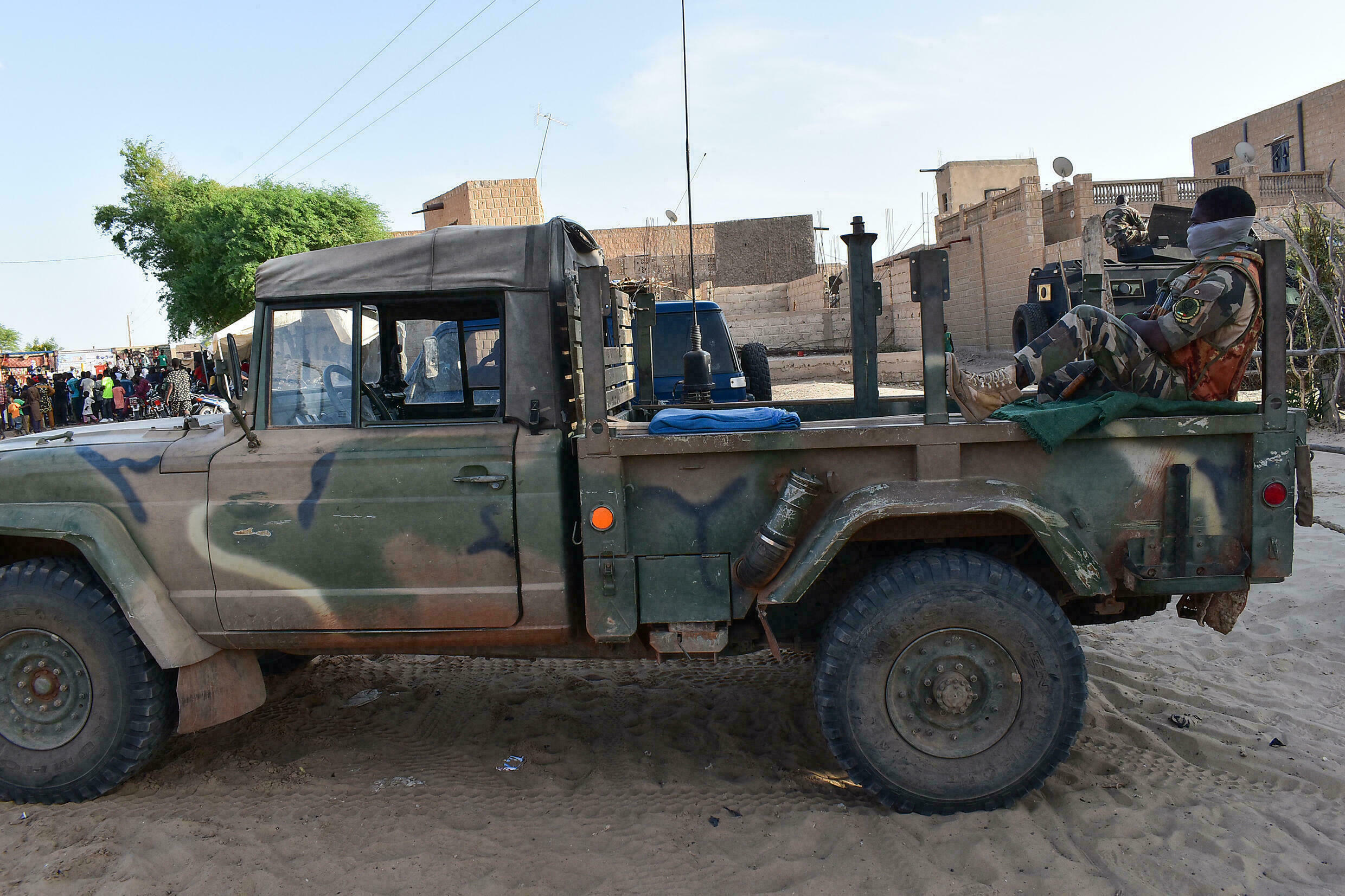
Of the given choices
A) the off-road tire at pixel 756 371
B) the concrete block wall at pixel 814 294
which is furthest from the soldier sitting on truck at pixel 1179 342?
the concrete block wall at pixel 814 294

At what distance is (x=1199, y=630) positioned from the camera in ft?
15.8

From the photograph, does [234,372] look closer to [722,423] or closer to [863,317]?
[722,423]

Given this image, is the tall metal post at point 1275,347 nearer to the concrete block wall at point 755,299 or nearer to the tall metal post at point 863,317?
the tall metal post at point 863,317

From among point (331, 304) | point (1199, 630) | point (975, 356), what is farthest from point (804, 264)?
point (331, 304)

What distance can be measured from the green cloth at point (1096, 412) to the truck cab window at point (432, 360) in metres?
1.90

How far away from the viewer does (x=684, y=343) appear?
27.9 ft

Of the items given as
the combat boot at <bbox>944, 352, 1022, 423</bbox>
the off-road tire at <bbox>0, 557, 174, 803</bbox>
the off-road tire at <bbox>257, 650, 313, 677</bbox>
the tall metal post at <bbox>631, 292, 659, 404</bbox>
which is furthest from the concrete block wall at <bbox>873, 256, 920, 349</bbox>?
the off-road tire at <bbox>0, 557, 174, 803</bbox>

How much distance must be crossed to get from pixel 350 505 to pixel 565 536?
0.78 metres

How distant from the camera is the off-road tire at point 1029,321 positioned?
40.5 ft

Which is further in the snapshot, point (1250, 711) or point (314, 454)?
point (1250, 711)

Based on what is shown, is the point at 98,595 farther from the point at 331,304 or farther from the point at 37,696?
the point at 331,304

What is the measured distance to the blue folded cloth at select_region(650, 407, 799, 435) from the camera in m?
3.11

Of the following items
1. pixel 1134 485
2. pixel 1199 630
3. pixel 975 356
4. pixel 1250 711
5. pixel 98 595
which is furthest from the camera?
pixel 975 356

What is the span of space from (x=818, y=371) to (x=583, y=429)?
16.6 metres
